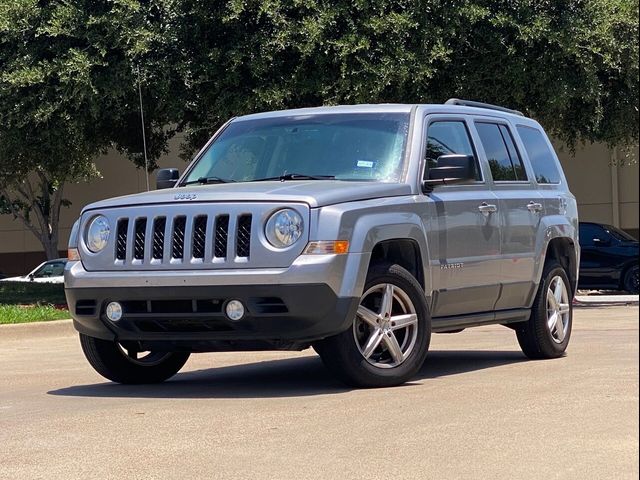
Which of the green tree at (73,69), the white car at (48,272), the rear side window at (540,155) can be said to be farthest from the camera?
the white car at (48,272)

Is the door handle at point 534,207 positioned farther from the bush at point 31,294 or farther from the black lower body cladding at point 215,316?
the bush at point 31,294

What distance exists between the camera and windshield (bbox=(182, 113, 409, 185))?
9.02 m

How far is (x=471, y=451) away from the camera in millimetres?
6016

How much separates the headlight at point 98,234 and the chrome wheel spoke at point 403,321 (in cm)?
197

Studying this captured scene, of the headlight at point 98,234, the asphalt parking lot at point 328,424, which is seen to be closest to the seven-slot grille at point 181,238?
the headlight at point 98,234

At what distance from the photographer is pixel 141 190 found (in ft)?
161

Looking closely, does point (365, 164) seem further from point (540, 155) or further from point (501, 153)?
point (540, 155)

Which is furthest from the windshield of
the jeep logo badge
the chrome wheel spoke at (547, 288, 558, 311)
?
the chrome wheel spoke at (547, 288, 558, 311)

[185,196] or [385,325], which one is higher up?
[185,196]

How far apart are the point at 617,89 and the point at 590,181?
18152 millimetres

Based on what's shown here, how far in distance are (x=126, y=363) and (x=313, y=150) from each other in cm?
203

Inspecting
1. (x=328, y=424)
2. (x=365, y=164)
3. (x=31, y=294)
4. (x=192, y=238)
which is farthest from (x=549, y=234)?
(x=31, y=294)

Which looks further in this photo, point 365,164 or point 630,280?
point 630,280

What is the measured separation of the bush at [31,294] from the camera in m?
22.5
